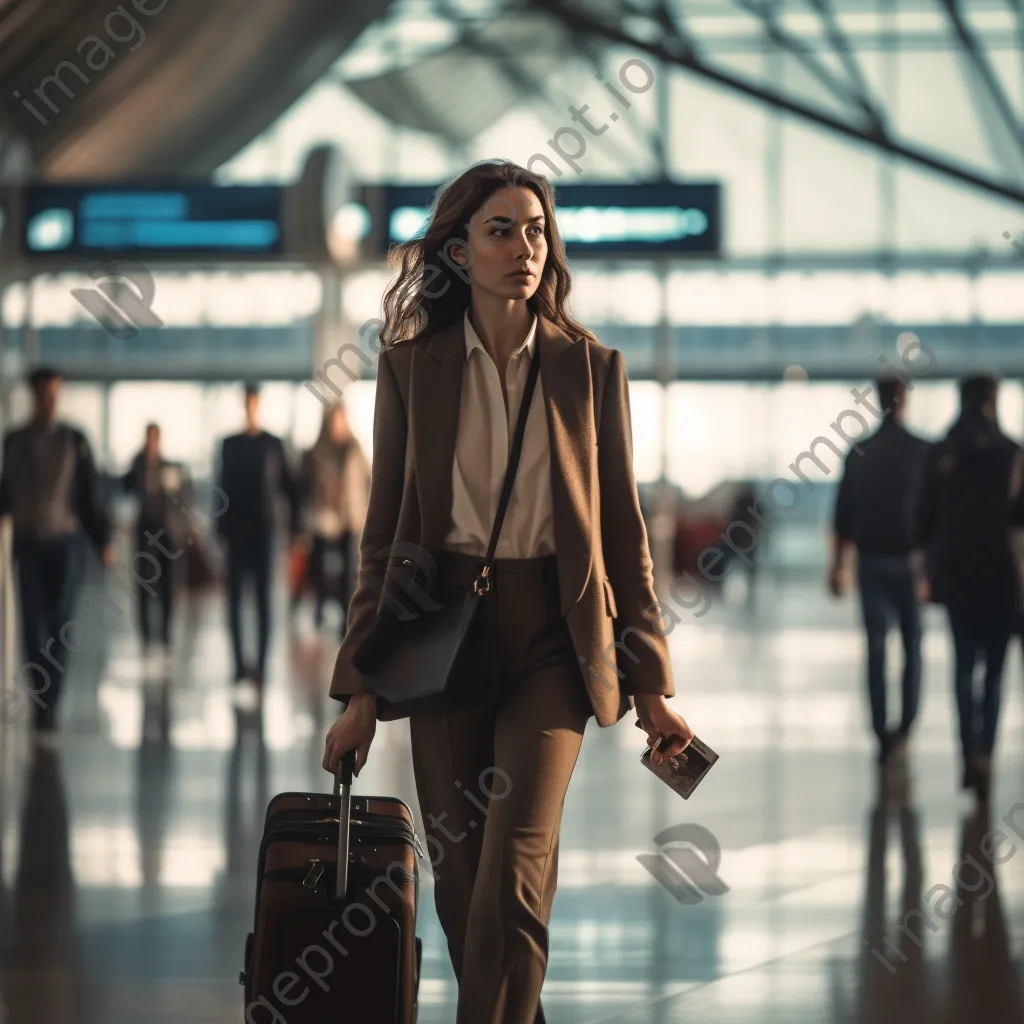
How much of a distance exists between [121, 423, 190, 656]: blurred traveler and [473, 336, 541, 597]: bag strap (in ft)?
32.1

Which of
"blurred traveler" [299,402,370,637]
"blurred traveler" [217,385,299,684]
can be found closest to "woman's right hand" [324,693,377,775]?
"blurred traveler" [217,385,299,684]

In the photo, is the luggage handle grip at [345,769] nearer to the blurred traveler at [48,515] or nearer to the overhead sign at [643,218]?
the blurred traveler at [48,515]

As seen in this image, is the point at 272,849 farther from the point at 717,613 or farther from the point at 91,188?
the point at 717,613

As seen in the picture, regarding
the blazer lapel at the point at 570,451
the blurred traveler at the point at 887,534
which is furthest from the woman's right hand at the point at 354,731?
the blurred traveler at the point at 887,534

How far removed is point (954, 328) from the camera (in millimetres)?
24625

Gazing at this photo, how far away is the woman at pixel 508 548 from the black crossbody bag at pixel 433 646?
27 mm

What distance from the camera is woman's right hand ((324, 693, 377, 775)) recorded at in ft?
9.83

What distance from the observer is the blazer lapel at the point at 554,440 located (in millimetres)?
2977

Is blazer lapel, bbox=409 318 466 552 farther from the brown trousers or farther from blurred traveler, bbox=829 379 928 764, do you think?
blurred traveler, bbox=829 379 928 764

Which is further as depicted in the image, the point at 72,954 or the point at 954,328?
the point at 954,328

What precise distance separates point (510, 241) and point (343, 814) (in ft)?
3.25

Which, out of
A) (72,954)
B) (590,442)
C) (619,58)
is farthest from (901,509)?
(619,58)

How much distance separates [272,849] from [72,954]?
1771 mm

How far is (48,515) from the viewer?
8.68m
